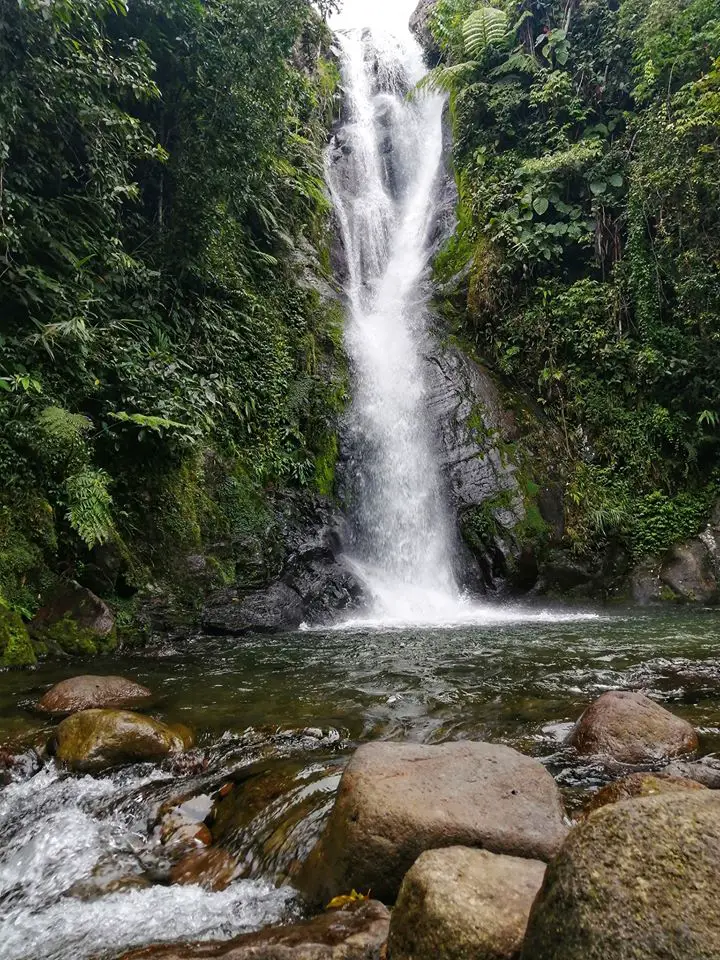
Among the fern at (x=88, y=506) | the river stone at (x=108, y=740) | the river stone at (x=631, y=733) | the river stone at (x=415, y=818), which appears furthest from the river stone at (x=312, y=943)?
the fern at (x=88, y=506)

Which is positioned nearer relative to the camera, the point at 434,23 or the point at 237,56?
the point at 237,56

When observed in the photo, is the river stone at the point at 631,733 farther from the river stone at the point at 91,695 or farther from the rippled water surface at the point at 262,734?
the river stone at the point at 91,695

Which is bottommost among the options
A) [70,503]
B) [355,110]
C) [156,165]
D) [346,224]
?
[70,503]

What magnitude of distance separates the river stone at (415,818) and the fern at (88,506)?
15.2 feet

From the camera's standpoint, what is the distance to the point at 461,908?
6.11ft

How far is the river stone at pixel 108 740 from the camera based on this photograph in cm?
385

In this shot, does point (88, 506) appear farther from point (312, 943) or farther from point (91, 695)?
point (312, 943)

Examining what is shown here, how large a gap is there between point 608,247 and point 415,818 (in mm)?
12984

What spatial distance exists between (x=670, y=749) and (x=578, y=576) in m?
6.80

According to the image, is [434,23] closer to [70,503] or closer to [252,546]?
[252,546]

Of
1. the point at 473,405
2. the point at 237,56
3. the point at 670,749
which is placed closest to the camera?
the point at 670,749

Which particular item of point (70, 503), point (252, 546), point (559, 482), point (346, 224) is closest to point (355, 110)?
point (346, 224)

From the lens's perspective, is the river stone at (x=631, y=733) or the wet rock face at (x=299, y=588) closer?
the river stone at (x=631, y=733)

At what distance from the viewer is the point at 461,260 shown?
14609mm
